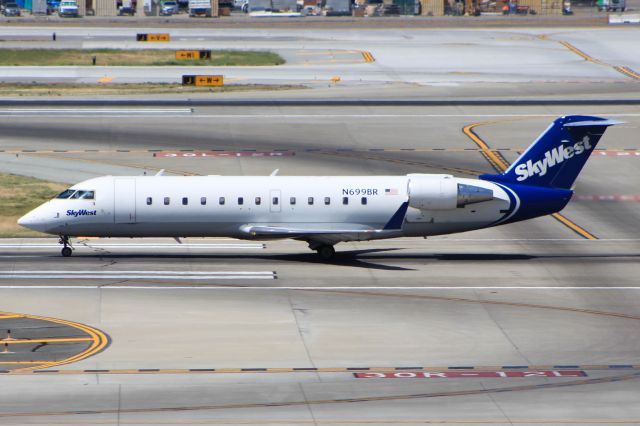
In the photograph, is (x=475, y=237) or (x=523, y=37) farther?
(x=523, y=37)

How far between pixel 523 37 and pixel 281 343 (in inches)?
4353

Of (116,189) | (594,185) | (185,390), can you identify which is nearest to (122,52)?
(594,185)

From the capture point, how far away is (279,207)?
48.6 metres

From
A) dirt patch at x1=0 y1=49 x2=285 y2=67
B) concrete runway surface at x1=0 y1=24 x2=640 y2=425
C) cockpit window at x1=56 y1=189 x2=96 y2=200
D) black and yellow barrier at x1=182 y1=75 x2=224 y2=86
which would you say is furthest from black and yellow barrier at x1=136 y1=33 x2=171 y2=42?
cockpit window at x1=56 y1=189 x2=96 y2=200

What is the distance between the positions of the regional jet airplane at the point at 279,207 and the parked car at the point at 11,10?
136 m

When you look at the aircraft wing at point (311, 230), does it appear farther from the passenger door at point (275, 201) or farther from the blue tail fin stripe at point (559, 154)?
the blue tail fin stripe at point (559, 154)

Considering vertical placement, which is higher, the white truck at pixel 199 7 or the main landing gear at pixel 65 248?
the white truck at pixel 199 7

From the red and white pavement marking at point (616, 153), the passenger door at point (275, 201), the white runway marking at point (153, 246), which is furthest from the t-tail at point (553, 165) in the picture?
the red and white pavement marking at point (616, 153)

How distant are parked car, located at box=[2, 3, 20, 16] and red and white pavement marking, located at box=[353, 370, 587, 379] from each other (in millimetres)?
154475

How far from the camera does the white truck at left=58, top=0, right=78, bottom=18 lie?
568ft

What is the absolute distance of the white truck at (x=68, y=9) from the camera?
568ft

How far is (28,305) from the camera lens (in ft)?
136

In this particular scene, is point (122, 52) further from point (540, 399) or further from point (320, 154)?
point (540, 399)

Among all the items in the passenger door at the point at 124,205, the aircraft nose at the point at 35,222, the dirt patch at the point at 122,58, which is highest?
the passenger door at the point at 124,205
